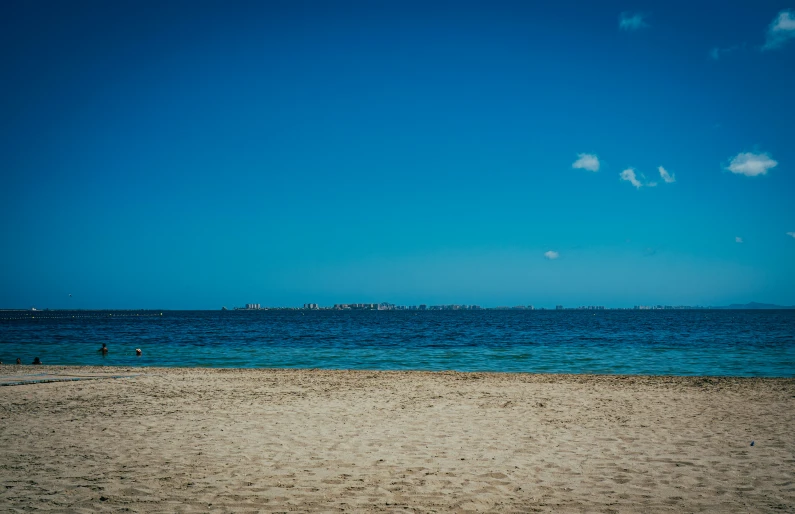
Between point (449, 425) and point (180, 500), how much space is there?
257 inches

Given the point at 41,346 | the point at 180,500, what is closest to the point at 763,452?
the point at 180,500

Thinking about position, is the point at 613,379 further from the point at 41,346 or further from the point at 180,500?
the point at 41,346

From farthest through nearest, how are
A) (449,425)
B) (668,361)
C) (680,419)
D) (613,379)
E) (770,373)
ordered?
(668,361), (770,373), (613,379), (680,419), (449,425)

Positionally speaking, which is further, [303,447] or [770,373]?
[770,373]

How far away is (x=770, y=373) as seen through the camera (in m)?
25.6

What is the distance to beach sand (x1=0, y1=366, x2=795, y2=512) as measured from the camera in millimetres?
7152

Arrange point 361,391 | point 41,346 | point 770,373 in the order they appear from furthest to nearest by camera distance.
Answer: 1. point 41,346
2. point 770,373
3. point 361,391

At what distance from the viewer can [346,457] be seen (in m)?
9.15

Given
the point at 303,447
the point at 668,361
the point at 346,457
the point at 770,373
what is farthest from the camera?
the point at 668,361

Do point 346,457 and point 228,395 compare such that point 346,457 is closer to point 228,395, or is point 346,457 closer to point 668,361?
point 228,395

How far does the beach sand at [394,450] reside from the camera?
7152 millimetres

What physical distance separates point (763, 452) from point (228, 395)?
46.9 ft

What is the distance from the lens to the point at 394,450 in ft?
31.5

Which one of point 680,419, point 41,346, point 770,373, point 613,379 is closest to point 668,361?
point 770,373
